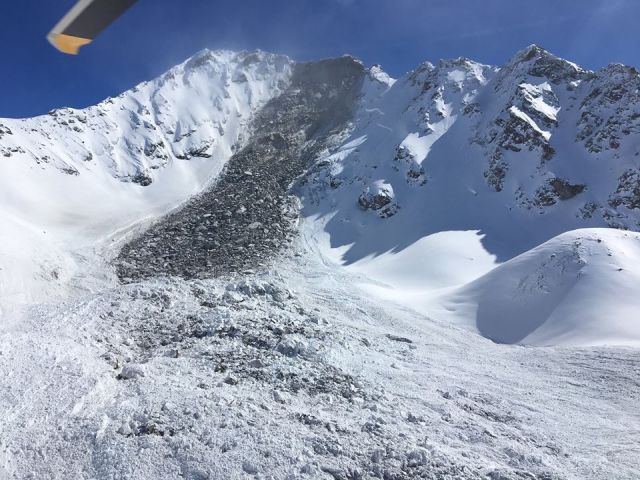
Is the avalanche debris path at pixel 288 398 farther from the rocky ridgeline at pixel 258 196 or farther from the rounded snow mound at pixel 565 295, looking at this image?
the rocky ridgeline at pixel 258 196

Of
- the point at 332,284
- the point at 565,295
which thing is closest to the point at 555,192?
the point at 565,295

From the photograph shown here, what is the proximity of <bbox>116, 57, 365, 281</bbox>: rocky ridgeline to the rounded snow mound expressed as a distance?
15.7 m

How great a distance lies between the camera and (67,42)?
288cm

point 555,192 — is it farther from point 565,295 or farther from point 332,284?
point 332,284

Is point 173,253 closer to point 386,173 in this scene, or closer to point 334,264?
point 334,264

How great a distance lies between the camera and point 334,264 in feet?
120

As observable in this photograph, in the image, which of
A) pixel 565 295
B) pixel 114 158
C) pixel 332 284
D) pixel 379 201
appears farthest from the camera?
pixel 114 158

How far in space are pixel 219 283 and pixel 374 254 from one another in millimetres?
16988

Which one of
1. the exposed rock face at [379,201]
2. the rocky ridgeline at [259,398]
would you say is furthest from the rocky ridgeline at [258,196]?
the rocky ridgeline at [259,398]

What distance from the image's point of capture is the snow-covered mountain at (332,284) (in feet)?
40.9

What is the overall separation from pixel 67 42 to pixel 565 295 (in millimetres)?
26572

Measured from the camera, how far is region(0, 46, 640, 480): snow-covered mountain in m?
12.5

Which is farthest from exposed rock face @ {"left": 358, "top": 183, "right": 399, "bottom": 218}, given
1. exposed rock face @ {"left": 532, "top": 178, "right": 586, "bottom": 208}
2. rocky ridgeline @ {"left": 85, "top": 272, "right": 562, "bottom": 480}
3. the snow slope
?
rocky ridgeline @ {"left": 85, "top": 272, "right": 562, "bottom": 480}

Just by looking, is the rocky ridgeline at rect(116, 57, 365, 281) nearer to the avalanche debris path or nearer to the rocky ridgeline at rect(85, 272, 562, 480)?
the rocky ridgeline at rect(85, 272, 562, 480)
